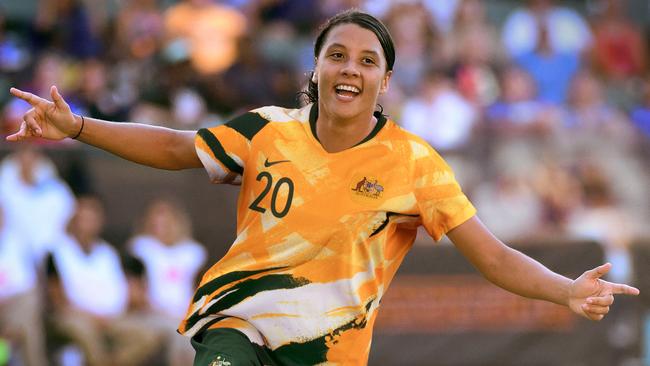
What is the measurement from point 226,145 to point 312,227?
516mm

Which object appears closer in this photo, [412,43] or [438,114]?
[438,114]

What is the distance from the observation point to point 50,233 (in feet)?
32.8

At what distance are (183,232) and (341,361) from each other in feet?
18.3

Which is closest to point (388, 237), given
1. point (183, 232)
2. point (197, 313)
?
point (197, 313)

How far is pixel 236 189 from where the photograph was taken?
10438 millimetres

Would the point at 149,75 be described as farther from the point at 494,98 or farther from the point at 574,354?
Answer: the point at 574,354

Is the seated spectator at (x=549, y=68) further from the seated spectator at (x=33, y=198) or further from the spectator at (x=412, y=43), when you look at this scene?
the seated spectator at (x=33, y=198)

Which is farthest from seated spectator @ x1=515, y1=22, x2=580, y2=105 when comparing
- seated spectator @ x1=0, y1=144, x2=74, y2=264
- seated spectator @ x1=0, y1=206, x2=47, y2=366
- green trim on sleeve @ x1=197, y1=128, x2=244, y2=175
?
green trim on sleeve @ x1=197, y1=128, x2=244, y2=175

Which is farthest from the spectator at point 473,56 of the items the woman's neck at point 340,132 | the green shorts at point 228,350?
the green shorts at point 228,350

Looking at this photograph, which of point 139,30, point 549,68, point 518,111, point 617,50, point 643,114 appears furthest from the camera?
point 617,50

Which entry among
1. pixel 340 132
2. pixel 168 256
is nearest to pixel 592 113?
pixel 168 256

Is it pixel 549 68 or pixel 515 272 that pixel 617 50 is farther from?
pixel 515 272

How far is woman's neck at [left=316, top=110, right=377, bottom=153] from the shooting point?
5020mm

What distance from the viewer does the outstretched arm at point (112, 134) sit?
4.80 meters
